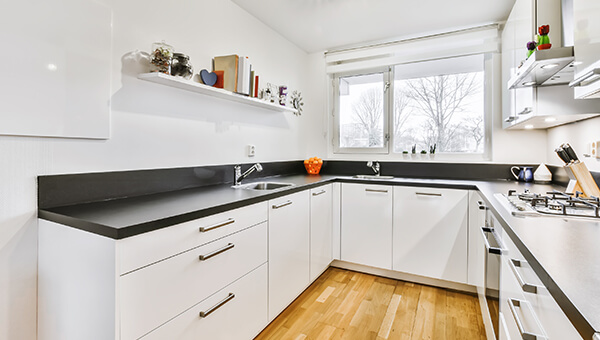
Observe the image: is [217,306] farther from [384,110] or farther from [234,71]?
[384,110]

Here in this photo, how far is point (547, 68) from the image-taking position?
1410mm

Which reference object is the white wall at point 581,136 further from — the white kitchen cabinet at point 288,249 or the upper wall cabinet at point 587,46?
the white kitchen cabinet at point 288,249

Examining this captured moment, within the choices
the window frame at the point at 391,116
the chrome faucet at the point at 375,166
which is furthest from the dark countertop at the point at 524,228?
the chrome faucet at the point at 375,166

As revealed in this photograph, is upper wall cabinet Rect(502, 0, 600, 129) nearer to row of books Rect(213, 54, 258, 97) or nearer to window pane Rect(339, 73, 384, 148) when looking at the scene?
window pane Rect(339, 73, 384, 148)

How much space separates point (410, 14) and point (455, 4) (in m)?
0.35

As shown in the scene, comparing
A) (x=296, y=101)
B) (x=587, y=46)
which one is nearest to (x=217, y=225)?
(x=587, y=46)

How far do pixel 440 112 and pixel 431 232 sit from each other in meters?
1.33

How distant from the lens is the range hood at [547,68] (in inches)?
50.1

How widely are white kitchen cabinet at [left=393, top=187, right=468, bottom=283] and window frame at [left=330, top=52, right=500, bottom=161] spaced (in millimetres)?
747

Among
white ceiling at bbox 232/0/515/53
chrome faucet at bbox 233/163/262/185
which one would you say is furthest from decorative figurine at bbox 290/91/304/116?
chrome faucet at bbox 233/163/262/185

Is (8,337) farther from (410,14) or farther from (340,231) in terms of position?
(410,14)

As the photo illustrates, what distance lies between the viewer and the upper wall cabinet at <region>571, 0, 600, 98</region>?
3.28 ft

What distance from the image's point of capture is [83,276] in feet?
3.52

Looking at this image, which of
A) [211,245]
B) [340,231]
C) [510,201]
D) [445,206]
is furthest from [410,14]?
[211,245]
